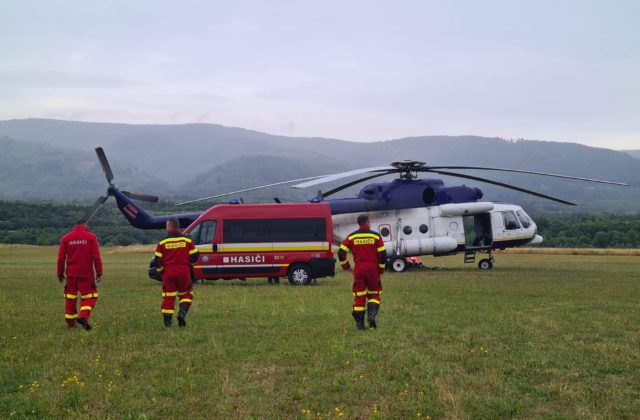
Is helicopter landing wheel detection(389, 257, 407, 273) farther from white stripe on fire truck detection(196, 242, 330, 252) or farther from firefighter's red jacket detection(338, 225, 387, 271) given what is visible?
firefighter's red jacket detection(338, 225, 387, 271)

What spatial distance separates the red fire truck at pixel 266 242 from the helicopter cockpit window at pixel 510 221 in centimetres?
945

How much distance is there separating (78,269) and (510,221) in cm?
1930

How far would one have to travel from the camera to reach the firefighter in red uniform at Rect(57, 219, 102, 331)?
11.4 metres

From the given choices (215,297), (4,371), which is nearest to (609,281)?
(215,297)

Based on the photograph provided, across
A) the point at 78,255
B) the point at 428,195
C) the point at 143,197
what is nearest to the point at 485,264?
the point at 428,195

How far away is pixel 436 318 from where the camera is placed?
40.0ft

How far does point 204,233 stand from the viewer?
20516 millimetres

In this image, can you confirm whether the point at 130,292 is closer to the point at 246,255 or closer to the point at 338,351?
the point at 246,255

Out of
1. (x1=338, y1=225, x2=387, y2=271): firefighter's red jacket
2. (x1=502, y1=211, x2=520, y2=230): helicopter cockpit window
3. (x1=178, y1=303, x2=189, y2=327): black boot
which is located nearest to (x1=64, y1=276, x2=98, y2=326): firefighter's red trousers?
(x1=178, y1=303, x2=189, y2=327): black boot

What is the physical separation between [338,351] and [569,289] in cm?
1111

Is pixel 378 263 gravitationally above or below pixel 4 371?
above

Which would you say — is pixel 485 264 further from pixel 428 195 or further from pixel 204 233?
pixel 204 233

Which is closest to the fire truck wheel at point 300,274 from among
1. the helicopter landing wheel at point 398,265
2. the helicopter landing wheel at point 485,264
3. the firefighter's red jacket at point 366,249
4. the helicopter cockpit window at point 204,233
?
the helicopter cockpit window at point 204,233

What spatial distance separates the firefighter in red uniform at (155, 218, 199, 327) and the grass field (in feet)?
1.37
